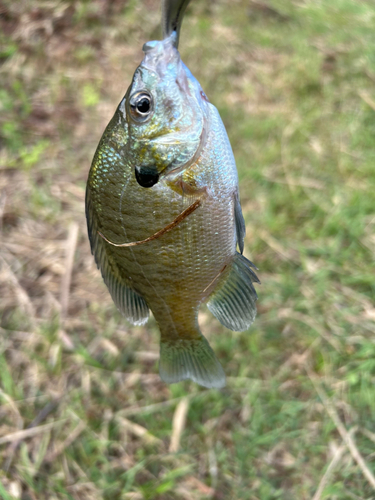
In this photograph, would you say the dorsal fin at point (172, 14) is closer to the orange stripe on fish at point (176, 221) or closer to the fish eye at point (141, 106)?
the fish eye at point (141, 106)

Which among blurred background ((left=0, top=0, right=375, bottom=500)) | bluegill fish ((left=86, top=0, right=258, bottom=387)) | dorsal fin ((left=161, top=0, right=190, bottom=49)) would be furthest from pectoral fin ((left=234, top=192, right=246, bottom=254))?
blurred background ((left=0, top=0, right=375, bottom=500))

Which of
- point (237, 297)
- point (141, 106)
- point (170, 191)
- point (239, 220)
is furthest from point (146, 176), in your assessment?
point (237, 297)

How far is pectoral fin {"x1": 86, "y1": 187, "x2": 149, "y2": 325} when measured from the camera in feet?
3.67

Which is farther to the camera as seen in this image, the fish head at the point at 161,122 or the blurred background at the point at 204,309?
the blurred background at the point at 204,309

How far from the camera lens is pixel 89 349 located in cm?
234

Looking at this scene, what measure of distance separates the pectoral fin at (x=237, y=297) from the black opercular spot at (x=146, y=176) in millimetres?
327

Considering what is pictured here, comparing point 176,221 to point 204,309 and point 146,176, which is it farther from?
point 204,309

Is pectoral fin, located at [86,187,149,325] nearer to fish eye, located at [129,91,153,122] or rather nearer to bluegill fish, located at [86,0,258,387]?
bluegill fish, located at [86,0,258,387]

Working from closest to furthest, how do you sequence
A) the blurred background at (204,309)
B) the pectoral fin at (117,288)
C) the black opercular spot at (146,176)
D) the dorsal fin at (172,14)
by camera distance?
1. the dorsal fin at (172,14)
2. the black opercular spot at (146,176)
3. the pectoral fin at (117,288)
4. the blurred background at (204,309)

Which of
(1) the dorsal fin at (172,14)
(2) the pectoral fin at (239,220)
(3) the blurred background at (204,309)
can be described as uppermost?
(1) the dorsal fin at (172,14)

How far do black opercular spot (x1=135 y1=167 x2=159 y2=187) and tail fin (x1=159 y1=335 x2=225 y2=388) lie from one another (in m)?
0.52

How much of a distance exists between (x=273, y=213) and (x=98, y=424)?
1.83 meters

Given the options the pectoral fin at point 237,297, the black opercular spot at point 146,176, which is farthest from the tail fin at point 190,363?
the black opercular spot at point 146,176

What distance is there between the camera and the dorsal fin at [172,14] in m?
0.81
